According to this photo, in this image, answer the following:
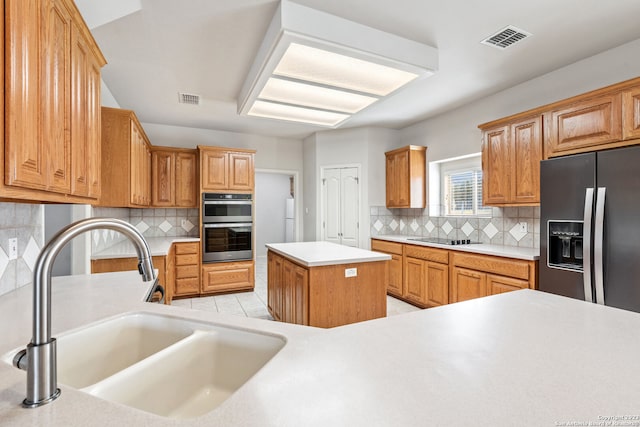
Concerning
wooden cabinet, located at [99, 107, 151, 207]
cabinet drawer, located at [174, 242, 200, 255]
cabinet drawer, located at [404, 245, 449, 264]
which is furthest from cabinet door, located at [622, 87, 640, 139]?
cabinet drawer, located at [174, 242, 200, 255]

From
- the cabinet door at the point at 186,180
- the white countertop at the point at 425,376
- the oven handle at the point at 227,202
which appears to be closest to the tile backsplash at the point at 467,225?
the oven handle at the point at 227,202

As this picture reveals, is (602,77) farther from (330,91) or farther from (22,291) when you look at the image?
(22,291)

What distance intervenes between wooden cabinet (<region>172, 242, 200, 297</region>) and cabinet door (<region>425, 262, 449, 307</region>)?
10.8ft

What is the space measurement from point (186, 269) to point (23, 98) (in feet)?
12.4

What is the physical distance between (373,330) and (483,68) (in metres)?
3.21

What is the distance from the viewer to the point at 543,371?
29.5 inches

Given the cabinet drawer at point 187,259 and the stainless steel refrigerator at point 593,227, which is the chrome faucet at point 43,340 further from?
the cabinet drawer at point 187,259

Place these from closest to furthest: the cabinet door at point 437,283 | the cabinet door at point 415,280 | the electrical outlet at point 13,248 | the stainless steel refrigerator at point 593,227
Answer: the electrical outlet at point 13,248 → the stainless steel refrigerator at point 593,227 → the cabinet door at point 437,283 → the cabinet door at point 415,280

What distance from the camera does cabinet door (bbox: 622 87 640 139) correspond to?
86.7 inches

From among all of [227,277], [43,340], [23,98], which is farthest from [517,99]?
[227,277]

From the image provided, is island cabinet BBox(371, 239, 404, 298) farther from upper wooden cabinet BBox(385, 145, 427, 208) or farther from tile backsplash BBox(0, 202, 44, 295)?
tile backsplash BBox(0, 202, 44, 295)

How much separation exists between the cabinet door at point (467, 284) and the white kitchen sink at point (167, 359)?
2.92 meters

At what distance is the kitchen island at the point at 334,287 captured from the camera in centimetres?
250

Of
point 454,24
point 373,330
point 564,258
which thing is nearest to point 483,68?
point 454,24
